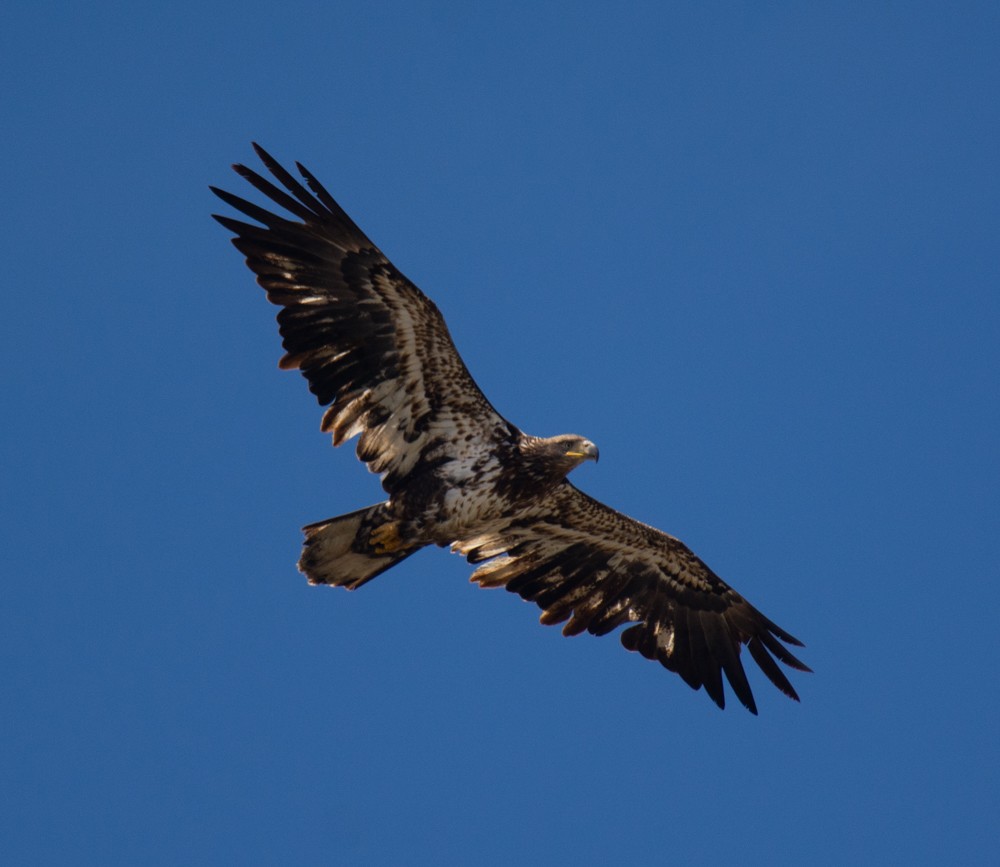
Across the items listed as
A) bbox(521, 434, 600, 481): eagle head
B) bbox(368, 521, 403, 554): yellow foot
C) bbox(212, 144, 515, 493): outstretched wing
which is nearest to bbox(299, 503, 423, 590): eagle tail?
bbox(368, 521, 403, 554): yellow foot

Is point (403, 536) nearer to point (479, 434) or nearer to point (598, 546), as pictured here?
point (479, 434)

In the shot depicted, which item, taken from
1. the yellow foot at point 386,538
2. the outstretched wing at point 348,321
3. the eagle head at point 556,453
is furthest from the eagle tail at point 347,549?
the eagle head at point 556,453

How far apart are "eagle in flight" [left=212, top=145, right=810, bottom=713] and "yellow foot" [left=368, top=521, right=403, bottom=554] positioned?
0.04 feet

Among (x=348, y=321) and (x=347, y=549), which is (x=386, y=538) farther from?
(x=348, y=321)

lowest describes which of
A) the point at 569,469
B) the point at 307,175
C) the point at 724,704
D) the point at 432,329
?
the point at 724,704

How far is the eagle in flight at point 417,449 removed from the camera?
1355cm

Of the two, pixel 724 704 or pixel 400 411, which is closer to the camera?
pixel 400 411

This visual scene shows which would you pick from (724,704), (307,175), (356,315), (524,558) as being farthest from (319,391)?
(724,704)

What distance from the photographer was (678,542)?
50.6 feet

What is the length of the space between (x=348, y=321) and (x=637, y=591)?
4521 mm

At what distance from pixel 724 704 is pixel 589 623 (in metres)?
1.65

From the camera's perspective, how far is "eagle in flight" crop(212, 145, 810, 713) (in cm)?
1355

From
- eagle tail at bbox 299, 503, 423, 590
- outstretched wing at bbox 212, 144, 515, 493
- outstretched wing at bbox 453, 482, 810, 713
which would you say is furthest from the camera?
outstretched wing at bbox 453, 482, 810, 713

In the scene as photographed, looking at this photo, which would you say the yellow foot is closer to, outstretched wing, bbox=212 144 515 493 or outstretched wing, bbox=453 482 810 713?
outstretched wing, bbox=212 144 515 493
